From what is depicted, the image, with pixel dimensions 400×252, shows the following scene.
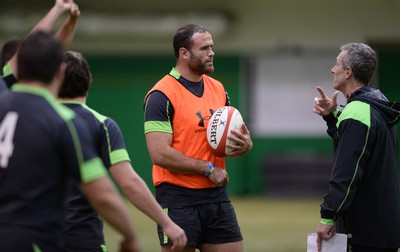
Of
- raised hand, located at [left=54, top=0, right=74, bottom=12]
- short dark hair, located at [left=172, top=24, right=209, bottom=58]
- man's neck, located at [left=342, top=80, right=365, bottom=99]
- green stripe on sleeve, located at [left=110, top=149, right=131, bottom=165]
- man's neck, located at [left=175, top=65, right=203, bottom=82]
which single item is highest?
raised hand, located at [left=54, top=0, right=74, bottom=12]

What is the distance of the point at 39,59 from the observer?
3.31 m

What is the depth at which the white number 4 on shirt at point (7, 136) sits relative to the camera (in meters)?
3.32

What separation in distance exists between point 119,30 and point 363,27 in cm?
518

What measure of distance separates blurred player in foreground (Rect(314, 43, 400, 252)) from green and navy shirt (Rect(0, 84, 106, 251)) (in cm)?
186

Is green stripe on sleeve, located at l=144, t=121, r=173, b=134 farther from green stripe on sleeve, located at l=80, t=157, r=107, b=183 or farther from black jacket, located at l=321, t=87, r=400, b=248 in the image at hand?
green stripe on sleeve, located at l=80, t=157, r=107, b=183

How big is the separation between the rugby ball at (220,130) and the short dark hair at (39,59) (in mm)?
2149

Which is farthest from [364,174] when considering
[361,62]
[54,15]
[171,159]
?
[54,15]

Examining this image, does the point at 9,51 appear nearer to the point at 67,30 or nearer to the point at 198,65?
the point at 67,30

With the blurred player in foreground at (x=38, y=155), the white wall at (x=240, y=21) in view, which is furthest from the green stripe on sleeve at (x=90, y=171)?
the white wall at (x=240, y=21)

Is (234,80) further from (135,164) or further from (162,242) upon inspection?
(162,242)

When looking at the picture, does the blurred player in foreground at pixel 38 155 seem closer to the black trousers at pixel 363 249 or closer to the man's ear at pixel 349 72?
the black trousers at pixel 363 249

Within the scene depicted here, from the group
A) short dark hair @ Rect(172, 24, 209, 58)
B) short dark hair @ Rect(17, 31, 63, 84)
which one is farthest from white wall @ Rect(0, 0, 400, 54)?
short dark hair @ Rect(17, 31, 63, 84)

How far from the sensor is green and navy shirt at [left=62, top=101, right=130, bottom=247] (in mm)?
4172

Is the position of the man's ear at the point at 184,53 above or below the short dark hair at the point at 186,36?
below
